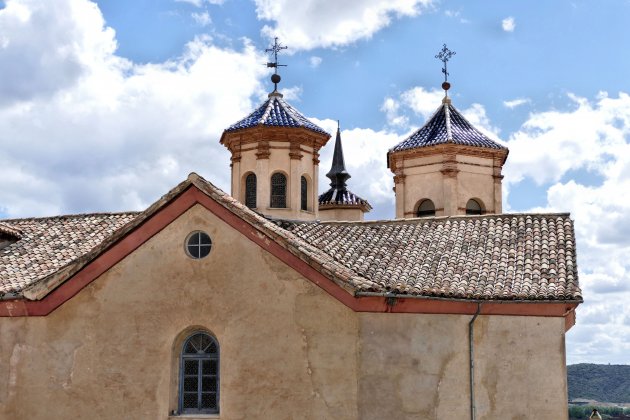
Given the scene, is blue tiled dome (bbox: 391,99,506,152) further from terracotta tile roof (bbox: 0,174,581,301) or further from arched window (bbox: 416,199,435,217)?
terracotta tile roof (bbox: 0,174,581,301)

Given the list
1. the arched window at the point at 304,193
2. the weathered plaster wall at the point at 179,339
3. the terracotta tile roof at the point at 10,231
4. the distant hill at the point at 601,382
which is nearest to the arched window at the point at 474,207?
the arched window at the point at 304,193

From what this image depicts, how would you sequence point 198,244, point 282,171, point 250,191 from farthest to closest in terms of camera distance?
point 250,191
point 282,171
point 198,244

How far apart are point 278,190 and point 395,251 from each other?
593cm

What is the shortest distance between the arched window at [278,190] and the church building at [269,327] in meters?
5.53

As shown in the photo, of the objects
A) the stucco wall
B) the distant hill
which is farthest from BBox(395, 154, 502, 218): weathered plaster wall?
the distant hill

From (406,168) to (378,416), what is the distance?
1136cm

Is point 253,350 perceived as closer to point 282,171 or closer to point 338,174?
point 282,171

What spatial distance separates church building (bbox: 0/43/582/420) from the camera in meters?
14.6

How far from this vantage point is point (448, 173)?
934 inches

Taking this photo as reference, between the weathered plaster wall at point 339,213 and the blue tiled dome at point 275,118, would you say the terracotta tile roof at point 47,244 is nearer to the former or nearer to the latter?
the blue tiled dome at point 275,118

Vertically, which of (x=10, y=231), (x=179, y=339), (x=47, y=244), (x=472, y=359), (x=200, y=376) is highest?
(x=10, y=231)

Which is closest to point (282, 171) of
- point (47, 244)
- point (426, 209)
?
point (426, 209)

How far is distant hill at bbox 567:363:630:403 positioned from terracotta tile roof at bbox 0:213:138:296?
56.3m

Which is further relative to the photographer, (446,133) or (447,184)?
(446,133)
